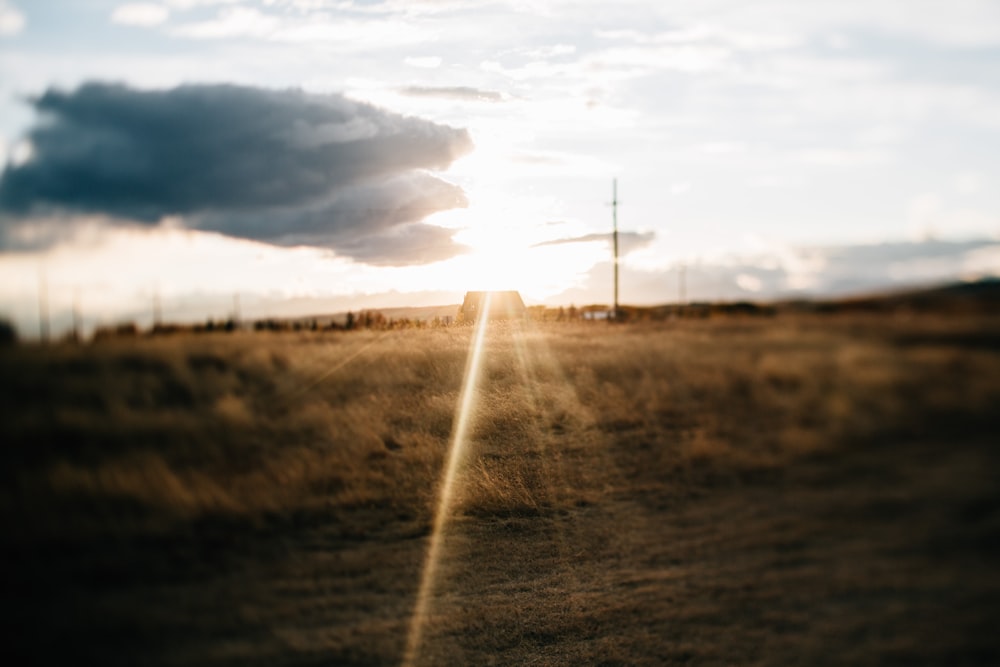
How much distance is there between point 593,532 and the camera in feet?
11.2

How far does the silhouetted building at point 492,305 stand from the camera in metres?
3.13

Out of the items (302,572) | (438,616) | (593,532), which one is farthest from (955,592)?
(302,572)

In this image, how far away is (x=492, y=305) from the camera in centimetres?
317

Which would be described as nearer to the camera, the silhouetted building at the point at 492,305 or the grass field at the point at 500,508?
the grass field at the point at 500,508

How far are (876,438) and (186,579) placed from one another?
3.40 meters

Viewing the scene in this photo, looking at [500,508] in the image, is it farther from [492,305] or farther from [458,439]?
[492,305]

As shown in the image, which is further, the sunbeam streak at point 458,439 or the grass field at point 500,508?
the sunbeam streak at point 458,439

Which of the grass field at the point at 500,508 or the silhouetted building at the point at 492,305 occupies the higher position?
the silhouetted building at the point at 492,305

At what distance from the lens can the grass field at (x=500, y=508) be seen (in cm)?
198

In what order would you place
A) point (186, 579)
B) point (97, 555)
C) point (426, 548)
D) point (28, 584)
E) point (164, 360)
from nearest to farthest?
point (164, 360) < point (28, 584) < point (97, 555) < point (186, 579) < point (426, 548)

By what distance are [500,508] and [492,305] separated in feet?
3.45

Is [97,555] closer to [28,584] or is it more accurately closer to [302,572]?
[28,584]

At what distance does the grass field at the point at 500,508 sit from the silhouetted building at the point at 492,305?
0.26 ft

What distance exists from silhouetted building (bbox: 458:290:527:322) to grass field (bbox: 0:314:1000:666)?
0.26 ft
